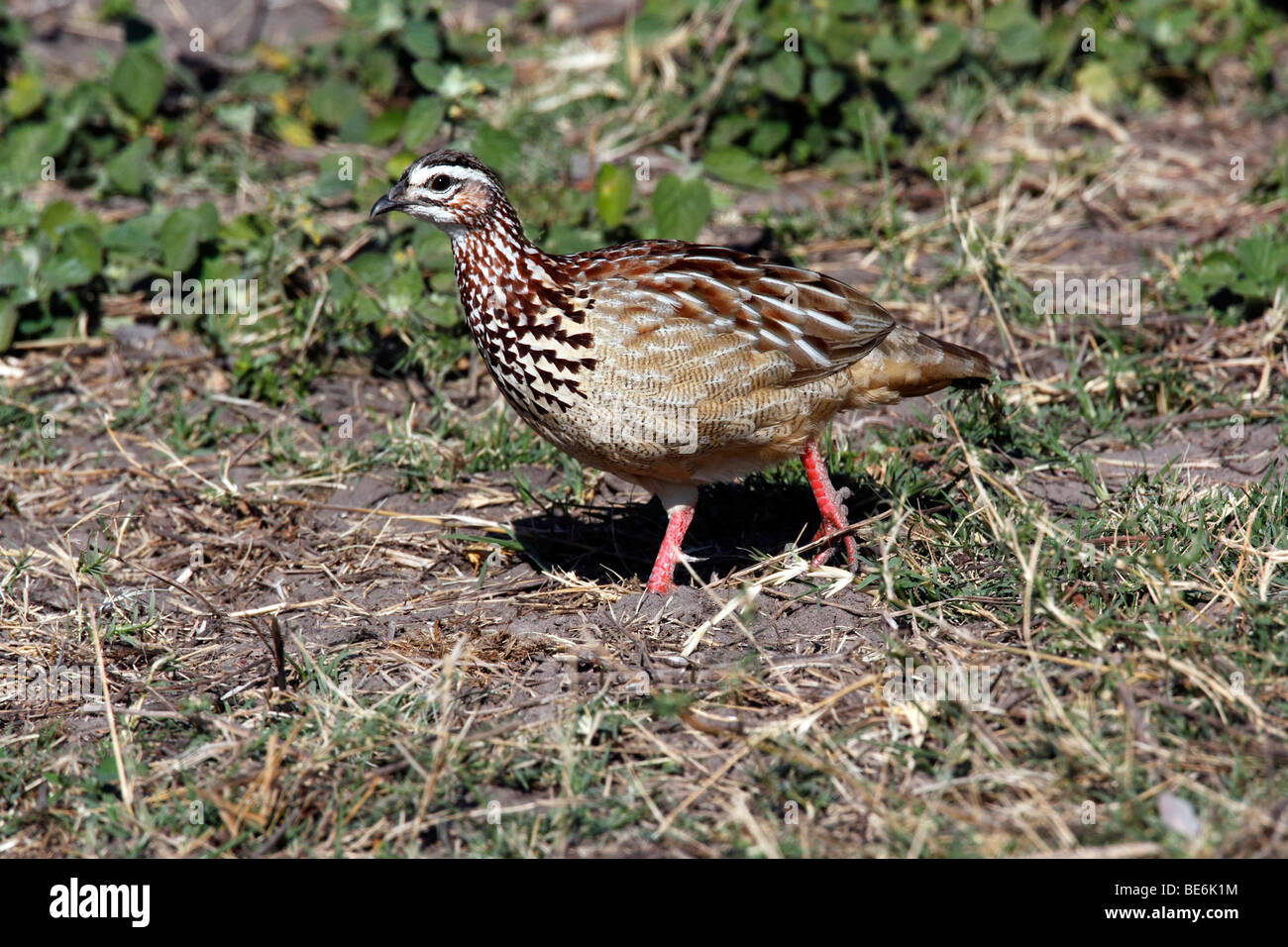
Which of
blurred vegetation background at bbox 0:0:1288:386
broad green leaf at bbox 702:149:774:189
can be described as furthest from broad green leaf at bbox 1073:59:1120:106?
broad green leaf at bbox 702:149:774:189

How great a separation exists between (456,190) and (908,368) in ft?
6.02

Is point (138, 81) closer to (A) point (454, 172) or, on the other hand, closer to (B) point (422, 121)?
(B) point (422, 121)

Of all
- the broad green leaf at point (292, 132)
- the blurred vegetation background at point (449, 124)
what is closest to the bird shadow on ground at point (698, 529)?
the blurred vegetation background at point (449, 124)

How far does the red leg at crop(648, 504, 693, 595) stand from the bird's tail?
796 millimetres

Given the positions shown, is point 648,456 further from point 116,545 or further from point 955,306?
point 955,306

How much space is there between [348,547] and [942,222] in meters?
3.94

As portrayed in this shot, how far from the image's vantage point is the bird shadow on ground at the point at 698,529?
556 cm

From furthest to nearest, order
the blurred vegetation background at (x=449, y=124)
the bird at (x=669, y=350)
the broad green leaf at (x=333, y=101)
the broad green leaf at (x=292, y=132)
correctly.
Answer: the broad green leaf at (x=292, y=132) < the broad green leaf at (x=333, y=101) < the blurred vegetation background at (x=449, y=124) < the bird at (x=669, y=350)

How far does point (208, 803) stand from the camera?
4.00m

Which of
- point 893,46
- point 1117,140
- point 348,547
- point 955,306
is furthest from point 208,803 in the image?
point 1117,140

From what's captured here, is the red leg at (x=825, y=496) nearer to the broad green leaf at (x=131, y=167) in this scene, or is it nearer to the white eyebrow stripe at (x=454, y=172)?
the white eyebrow stripe at (x=454, y=172)

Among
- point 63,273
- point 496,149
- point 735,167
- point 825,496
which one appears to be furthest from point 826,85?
point 63,273

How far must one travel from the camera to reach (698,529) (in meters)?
5.85
